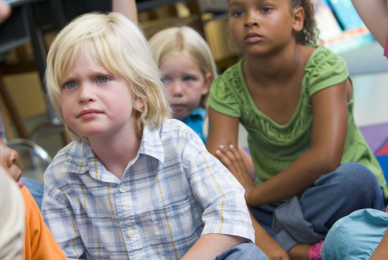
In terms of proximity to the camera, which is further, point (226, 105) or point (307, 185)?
point (226, 105)

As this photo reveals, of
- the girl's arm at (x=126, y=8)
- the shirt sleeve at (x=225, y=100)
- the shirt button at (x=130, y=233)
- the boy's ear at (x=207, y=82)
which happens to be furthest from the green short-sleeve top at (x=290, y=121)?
the shirt button at (x=130, y=233)

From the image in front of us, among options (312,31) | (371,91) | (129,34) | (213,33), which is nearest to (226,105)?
(312,31)

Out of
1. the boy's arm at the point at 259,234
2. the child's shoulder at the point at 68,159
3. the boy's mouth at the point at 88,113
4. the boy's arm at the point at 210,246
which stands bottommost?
the boy's arm at the point at 259,234

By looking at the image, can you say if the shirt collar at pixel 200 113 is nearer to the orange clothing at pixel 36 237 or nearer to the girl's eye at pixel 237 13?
the girl's eye at pixel 237 13

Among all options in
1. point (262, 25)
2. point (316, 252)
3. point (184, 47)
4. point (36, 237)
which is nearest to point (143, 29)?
point (184, 47)

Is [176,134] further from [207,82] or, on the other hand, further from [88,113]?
[207,82]

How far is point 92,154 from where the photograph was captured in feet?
3.73

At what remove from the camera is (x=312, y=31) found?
1.60 meters

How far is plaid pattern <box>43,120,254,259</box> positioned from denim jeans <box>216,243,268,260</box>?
0.05 meters

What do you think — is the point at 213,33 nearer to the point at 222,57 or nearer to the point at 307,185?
the point at 222,57

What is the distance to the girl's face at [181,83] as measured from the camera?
1.72m

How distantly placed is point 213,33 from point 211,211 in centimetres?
267

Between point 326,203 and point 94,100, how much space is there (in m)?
0.62

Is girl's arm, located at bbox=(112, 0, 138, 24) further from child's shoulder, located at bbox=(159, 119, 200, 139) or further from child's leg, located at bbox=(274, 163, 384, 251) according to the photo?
child's leg, located at bbox=(274, 163, 384, 251)
